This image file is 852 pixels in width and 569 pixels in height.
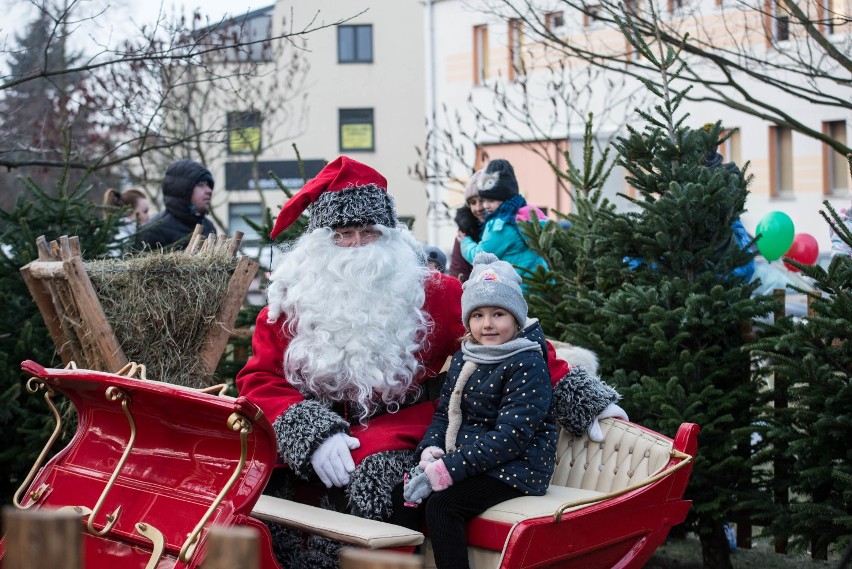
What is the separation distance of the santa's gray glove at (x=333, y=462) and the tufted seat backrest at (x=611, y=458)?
1.00 meters

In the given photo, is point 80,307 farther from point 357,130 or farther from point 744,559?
point 357,130

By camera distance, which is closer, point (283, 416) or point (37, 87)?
point (283, 416)

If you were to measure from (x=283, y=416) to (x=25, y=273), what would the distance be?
194 cm

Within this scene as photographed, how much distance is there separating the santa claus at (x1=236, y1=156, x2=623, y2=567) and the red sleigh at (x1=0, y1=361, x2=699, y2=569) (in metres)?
0.28

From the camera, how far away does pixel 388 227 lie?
15.1 ft

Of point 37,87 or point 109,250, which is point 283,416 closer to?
point 109,250

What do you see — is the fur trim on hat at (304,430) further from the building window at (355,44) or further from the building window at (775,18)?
the building window at (355,44)

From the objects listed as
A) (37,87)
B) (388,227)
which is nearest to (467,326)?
(388,227)

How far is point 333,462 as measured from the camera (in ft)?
13.2

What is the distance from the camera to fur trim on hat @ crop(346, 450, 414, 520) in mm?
3932

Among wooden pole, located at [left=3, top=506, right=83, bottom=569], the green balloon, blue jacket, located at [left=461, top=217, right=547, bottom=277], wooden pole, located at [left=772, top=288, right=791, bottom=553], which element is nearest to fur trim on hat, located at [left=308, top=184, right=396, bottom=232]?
wooden pole, located at [left=772, top=288, right=791, bottom=553]

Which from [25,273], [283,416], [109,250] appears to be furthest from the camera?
[109,250]

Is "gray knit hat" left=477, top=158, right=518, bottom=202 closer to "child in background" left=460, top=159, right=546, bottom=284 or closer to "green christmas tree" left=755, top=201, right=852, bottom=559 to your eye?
"child in background" left=460, top=159, right=546, bottom=284

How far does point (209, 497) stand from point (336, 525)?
17.2 inches
